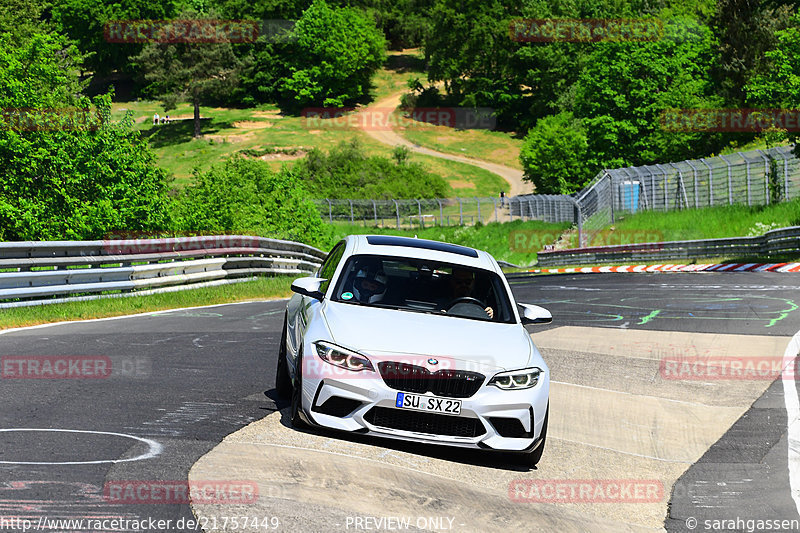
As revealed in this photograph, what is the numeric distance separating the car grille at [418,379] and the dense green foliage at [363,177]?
242 feet

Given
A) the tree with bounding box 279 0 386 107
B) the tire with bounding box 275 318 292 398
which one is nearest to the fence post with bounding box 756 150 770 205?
the tire with bounding box 275 318 292 398

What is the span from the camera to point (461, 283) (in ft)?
27.9

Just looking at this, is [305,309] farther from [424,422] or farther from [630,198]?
[630,198]

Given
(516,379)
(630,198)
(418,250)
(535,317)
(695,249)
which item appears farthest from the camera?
(630,198)

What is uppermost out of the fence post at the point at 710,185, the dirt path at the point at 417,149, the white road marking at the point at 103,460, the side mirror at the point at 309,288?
the side mirror at the point at 309,288

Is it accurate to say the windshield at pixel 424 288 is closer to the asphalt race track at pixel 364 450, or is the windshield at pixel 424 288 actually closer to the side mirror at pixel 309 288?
the side mirror at pixel 309 288

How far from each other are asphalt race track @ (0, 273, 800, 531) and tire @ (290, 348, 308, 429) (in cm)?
10

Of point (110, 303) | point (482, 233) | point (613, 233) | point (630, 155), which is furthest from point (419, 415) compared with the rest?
point (630, 155)

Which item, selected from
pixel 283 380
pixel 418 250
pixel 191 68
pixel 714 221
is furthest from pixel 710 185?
pixel 191 68

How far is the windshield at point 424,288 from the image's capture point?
811 centimetres

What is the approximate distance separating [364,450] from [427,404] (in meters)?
0.57

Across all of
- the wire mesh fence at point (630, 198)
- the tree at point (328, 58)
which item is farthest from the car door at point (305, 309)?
the tree at point (328, 58)

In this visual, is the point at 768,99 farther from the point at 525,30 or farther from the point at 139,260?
the point at 525,30

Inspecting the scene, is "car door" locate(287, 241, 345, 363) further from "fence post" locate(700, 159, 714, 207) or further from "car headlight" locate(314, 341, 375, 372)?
"fence post" locate(700, 159, 714, 207)
